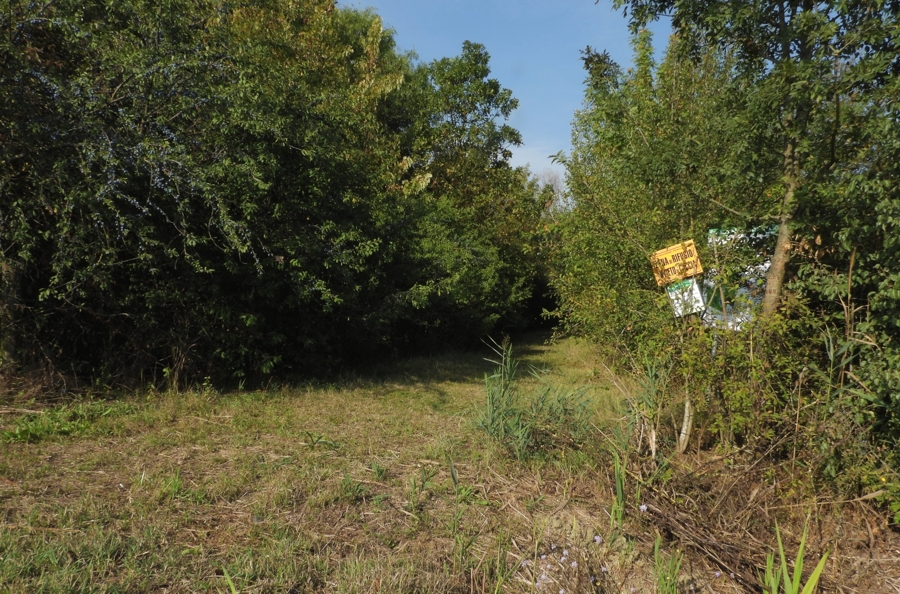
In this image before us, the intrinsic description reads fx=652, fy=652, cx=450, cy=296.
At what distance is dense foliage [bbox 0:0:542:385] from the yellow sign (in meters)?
3.97

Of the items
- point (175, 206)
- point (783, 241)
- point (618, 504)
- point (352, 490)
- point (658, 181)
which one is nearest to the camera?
point (618, 504)

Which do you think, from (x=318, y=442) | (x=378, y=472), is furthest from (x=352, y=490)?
(x=318, y=442)

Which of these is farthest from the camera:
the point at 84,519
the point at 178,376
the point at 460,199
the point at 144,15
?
the point at 460,199

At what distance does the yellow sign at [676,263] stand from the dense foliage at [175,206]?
3.97 meters

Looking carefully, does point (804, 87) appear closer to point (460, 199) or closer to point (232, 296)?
point (232, 296)

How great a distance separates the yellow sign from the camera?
552cm

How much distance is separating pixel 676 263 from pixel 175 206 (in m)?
5.23

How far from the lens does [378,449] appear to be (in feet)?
19.4

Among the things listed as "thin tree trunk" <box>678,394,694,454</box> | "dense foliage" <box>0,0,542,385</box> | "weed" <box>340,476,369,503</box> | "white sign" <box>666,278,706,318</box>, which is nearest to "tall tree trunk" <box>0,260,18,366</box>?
"dense foliage" <box>0,0,542,385</box>

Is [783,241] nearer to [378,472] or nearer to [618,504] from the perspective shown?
[618,504]

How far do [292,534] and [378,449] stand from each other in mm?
1916

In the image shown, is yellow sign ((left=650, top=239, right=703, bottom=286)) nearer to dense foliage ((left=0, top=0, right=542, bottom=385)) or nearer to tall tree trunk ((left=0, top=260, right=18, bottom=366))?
dense foliage ((left=0, top=0, right=542, bottom=385))

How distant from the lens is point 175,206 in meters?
7.13

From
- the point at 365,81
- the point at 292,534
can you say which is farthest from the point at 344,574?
the point at 365,81
